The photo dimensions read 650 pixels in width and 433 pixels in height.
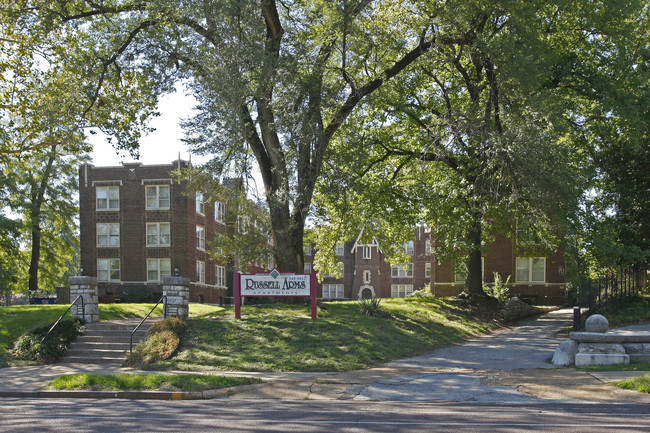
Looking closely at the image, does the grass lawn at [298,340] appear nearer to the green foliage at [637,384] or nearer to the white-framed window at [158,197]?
the green foliage at [637,384]

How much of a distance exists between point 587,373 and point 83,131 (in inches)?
728

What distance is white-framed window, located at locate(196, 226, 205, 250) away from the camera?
47125 millimetres

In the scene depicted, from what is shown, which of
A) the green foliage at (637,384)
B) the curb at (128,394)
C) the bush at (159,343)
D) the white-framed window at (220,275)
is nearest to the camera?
the green foliage at (637,384)

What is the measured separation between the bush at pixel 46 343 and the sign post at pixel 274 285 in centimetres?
483

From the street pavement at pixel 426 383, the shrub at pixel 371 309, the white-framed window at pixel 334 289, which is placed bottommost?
the white-framed window at pixel 334 289

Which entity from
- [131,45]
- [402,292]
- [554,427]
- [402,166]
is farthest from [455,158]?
[402,292]

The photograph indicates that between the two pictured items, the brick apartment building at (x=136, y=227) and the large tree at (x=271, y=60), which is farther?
the brick apartment building at (x=136, y=227)

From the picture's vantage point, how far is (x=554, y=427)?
792 cm

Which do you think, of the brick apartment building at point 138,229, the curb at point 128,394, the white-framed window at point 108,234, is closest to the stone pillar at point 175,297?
the curb at point 128,394

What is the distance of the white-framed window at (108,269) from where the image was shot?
1779 inches

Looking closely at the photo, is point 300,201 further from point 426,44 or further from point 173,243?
point 173,243

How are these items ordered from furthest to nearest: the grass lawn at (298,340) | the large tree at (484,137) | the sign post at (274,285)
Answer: the large tree at (484,137), the sign post at (274,285), the grass lawn at (298,340)

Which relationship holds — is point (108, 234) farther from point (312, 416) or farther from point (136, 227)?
point (312, 416)

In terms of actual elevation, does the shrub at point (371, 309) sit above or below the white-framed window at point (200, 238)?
below
